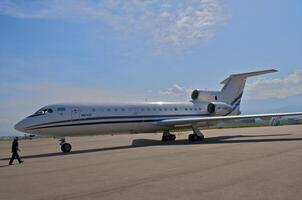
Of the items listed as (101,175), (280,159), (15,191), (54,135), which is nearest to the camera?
(15,191)

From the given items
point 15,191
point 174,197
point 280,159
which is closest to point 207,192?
point 174,197

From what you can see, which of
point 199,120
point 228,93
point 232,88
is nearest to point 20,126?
point 199,120

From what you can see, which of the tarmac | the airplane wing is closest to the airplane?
the airplane wing

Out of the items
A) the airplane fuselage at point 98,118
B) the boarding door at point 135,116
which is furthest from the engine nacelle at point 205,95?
the boarding door at point 135,116

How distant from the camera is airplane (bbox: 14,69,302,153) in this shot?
821 inches

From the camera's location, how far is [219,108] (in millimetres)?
30469

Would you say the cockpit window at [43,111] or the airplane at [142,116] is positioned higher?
the cockpit window at [43,111]

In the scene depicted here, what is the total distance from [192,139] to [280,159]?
15.4m

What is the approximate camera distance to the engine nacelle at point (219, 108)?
99.9 feet

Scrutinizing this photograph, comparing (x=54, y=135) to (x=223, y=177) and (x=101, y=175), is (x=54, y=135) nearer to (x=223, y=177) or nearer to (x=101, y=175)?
(x=101, y=175)

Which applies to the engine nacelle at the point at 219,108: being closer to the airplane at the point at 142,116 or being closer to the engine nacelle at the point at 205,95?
the airplane at the point at 142,116

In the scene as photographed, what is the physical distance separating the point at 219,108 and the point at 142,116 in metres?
8.03

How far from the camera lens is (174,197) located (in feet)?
23.0

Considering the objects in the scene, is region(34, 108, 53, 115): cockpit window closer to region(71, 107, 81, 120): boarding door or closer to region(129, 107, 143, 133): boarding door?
region(71, 107, 81, 120): boarding door
